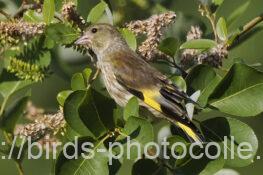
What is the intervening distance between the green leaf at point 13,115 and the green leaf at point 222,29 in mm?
884

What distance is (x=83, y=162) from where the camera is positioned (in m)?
3.24

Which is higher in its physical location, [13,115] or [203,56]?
[203,56]

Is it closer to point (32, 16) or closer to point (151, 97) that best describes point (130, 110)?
point (32, 16)

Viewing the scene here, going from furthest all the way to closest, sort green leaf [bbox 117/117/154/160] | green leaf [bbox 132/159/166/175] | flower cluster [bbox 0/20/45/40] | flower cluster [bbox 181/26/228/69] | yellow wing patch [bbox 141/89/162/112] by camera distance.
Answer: yellow wing patch [bbox 141/89/162/112], flower cluster [bbox 181/26/228/69], flower cluster [bbox 0/20/45/40], green leaf [bbox 132/159/166/175], green leaf [bbox 117/117/154/160]

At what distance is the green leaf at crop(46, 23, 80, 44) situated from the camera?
3547 millimetres

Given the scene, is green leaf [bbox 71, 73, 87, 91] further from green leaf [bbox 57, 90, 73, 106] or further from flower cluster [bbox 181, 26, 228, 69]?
flower cluster [bbox 181, 26, 228, 69]

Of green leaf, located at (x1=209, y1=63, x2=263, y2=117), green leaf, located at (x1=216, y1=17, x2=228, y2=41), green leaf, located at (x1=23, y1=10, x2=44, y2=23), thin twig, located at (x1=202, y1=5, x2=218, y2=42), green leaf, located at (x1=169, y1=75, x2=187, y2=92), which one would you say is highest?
green leaf, located at (x1=23, y1=10, x2=44, y2=23)

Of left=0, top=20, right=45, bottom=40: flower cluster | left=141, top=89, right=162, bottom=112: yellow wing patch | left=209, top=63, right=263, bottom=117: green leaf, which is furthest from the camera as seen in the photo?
left=141, top=89, right=162, bottom=112: yellow wing patch

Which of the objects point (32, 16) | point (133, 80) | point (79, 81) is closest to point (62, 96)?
point (79, 81)

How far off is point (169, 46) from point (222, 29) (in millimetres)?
336

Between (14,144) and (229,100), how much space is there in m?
0.86

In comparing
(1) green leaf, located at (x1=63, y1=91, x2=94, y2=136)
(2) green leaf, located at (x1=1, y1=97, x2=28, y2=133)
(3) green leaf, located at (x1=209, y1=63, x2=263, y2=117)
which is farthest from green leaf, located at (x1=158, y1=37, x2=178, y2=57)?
(2) green leaf, located at (x1=1, y1=97, x2=28, y2=133)

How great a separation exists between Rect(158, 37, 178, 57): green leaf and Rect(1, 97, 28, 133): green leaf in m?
0.58

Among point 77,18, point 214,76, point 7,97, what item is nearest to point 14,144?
point 7,97
